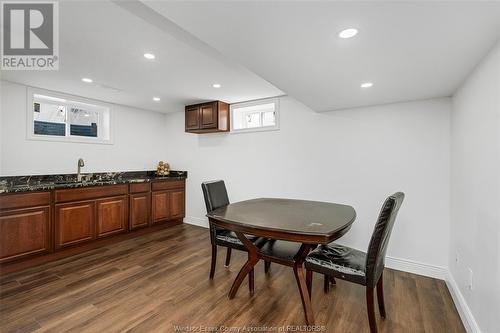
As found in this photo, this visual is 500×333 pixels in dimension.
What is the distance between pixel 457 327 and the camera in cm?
179

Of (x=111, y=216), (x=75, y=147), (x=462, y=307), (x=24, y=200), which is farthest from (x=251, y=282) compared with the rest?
(x=75, y=147)

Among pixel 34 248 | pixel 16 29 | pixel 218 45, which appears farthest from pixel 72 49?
pixel 34 248

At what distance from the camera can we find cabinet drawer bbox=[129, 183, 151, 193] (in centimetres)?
379

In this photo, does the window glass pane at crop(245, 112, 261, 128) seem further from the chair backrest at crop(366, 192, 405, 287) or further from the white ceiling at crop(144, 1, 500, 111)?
the chair backrest at crop(366, 192, 405, 287)

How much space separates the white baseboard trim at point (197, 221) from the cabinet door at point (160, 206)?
0.46 meters

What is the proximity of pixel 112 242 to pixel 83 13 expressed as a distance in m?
3.06

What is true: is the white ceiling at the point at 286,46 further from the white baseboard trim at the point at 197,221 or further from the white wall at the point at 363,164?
the white baseboard trim at the point at 197,221

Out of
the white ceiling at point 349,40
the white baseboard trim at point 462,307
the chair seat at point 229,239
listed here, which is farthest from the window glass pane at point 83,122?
the white baseboard trim at point 462,307

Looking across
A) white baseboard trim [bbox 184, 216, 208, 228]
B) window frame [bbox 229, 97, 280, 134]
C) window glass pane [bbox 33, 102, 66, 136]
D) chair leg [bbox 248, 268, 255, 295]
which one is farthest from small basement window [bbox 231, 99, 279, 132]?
window glass pane [bbox 33, 102, 66, 136]

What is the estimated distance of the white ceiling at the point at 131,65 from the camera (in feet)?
5.57

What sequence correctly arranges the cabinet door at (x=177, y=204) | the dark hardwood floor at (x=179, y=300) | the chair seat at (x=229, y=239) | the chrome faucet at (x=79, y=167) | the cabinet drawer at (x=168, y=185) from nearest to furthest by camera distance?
the dark hardwood floor at (x=179, y=300) < the chair seat at (x=229, y=239) < the chrome faucet at (x=79, y=167) < the cabinet drawer at (x=168, y=185) < the cabinet door at (x=177, y=204)

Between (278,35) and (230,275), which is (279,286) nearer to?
(230,275)

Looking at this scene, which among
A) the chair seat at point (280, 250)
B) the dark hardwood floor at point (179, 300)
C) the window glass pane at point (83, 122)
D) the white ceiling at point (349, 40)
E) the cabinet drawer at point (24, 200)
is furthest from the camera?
the window glass pane at point (83, 122)

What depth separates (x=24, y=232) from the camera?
2.64m
